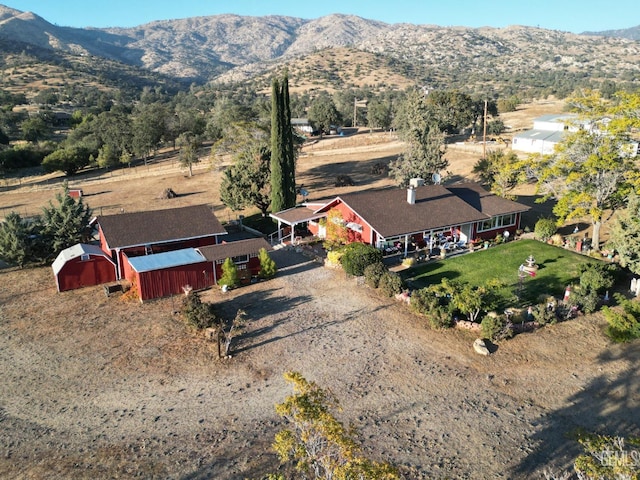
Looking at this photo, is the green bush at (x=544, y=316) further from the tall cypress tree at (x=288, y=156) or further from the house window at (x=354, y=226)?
the tall cypress tree at (x=288, y=156)

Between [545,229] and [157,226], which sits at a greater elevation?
[157,226]

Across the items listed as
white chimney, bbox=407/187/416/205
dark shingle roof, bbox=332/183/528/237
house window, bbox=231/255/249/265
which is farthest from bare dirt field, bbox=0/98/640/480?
white chimney, bbox=407/187/416/205

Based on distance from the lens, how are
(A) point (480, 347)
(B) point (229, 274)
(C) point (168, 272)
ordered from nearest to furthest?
(A) point (480, 347) < (C) point (168, 272) < (B) point (229, 274)

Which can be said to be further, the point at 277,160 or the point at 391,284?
the point at 277,160

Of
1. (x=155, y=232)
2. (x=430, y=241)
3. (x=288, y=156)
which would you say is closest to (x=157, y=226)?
(x=155, y=232)

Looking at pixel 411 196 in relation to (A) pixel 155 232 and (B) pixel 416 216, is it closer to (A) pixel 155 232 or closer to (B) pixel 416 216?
(B) pixel 416 216

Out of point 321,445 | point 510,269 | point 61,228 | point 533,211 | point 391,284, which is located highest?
point 321,445
